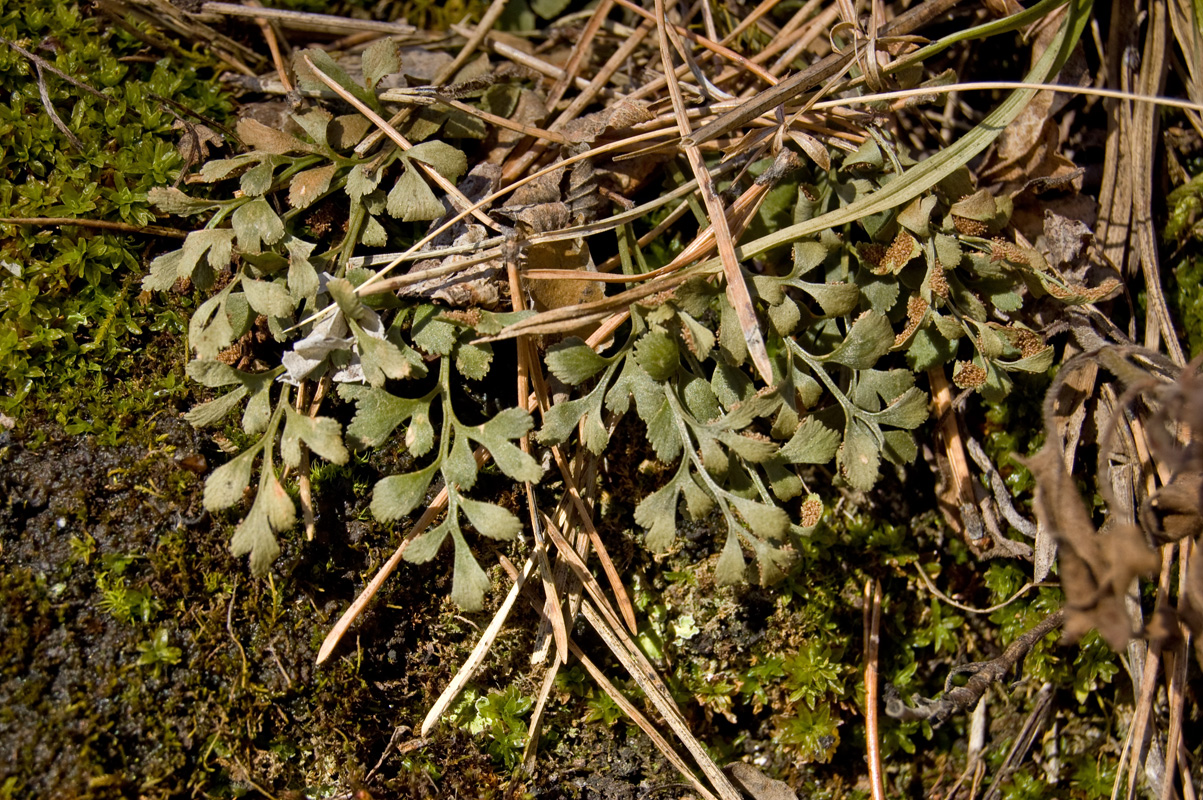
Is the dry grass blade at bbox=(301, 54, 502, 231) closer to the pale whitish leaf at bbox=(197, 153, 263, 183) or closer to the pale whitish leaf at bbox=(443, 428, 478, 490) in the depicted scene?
the pale whitish leaf at bbox=(197, 153, 263, 183)

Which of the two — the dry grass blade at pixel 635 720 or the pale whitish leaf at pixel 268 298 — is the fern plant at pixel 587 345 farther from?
the dry grass blade at pixel 635 720

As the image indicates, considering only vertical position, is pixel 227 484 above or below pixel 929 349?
below

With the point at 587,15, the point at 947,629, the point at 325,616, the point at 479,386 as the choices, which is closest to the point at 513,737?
the point at 325,616

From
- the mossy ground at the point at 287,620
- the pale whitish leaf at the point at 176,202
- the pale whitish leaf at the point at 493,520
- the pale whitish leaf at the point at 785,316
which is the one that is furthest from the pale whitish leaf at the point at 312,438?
the pale whitish leaf at the point at 785,316

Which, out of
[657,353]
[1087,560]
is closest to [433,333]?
[657,353]

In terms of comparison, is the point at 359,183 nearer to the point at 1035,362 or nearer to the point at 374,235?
the point at 374,235

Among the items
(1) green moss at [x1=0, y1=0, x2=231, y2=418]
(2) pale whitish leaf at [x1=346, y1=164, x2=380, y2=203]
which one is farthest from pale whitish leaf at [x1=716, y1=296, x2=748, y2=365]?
(1) green moss at [x1=0, y1=0, x2=231, y2=418]
